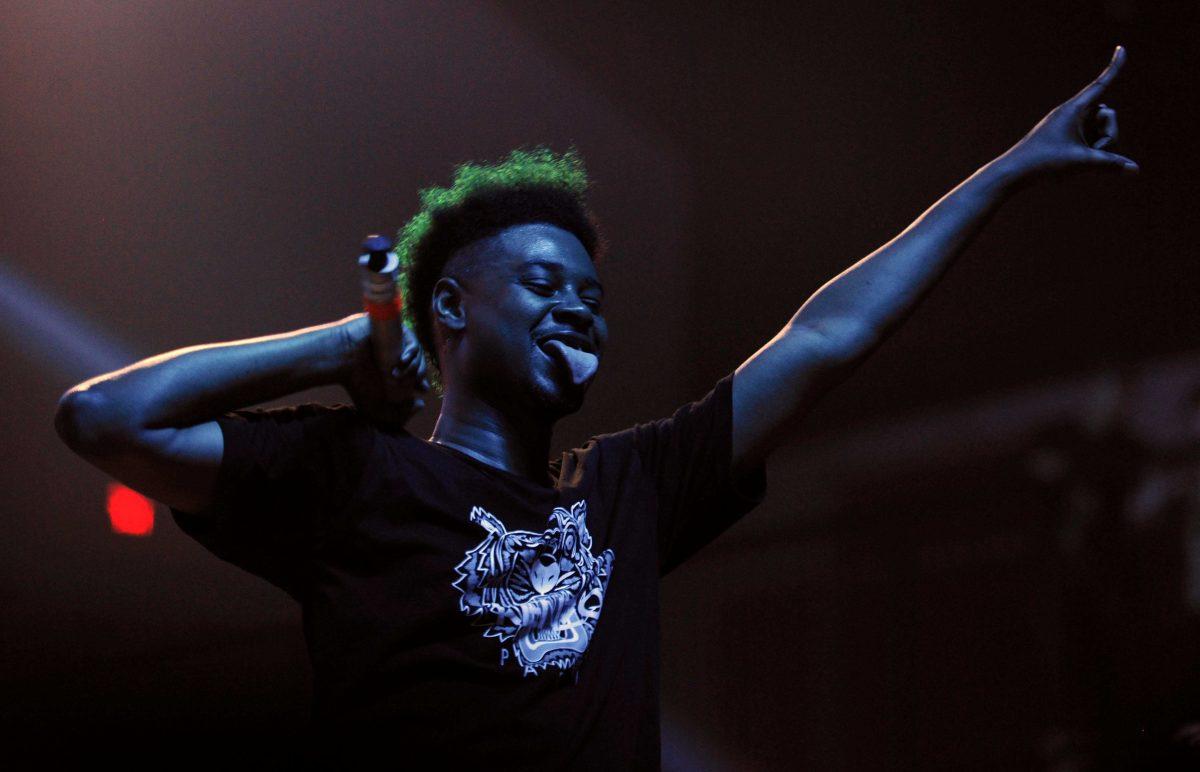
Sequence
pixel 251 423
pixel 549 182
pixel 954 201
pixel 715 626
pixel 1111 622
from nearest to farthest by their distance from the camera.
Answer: pixel 251 423 → pixel 954 201 → pixel 549 182 → pixel 1111 622 → pixel 715 626

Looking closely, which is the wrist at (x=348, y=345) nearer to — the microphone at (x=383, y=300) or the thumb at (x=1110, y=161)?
the microphone at (x=383, y=300)

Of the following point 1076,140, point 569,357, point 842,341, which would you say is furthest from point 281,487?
point 1076,140

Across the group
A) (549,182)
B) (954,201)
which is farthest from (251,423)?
(954,201)

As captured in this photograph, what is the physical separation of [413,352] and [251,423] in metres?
0.17

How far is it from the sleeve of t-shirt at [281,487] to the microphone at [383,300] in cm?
9

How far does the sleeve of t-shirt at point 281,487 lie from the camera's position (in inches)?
36.4

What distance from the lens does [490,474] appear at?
1.08 metres

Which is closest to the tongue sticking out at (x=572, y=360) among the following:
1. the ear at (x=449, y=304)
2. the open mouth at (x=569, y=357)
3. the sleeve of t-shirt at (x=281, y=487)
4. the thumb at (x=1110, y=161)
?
the open mouth at (x=569, y=357)

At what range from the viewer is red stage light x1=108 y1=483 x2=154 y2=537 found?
189 centimetres

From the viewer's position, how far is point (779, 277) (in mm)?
2389

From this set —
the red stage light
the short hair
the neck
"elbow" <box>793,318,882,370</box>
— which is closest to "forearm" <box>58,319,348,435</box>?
the neck

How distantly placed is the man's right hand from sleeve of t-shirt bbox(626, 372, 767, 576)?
366mm

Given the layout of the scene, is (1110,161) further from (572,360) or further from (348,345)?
(348,345)

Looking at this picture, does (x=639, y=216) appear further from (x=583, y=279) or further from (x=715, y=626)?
(x=583, y=279)
